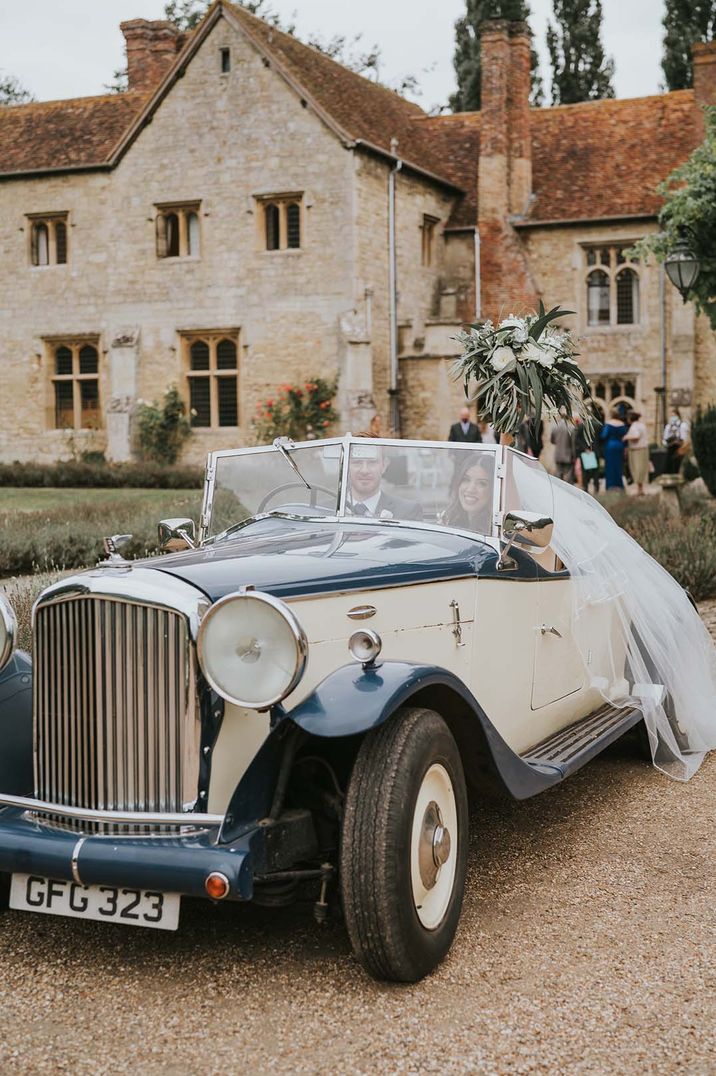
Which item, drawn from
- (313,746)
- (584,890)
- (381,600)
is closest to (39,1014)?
(313,746)

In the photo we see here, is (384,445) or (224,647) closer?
(224,647)

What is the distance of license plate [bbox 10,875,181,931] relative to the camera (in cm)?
354

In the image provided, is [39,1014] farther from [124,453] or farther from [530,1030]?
[124,453]

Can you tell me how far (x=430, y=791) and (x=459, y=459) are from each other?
5.55 feet

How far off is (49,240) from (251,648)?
1129 inches

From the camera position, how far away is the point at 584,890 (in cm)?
438

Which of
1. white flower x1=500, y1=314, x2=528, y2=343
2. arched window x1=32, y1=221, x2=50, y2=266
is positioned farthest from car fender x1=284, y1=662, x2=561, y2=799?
arched window x1=32, y1=221, x2=50, y2=266

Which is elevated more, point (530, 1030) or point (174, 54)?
point (174, 54)

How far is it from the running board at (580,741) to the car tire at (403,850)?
0.81 metres

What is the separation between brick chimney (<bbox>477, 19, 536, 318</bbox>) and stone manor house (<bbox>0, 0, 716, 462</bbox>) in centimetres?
5

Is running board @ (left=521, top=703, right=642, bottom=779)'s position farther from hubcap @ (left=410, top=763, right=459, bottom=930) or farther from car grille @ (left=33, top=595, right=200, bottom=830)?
car grille @ (left=33, top=595, right=200, bottom=830)

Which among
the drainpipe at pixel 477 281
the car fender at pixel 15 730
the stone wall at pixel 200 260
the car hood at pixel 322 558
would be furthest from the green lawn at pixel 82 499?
the car fender at pixel 15 730

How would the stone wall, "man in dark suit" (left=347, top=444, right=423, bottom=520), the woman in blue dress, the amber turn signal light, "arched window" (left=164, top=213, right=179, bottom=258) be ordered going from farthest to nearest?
"arched window" (left=164, top=213, right=179, bottom=258) → the stone wall → the woman in blue dress → "man in dark suit" (left=347, top=444, right=423, bottom=520) → the amber turn signal light

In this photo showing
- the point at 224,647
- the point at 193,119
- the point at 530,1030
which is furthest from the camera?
the point at 193,119
